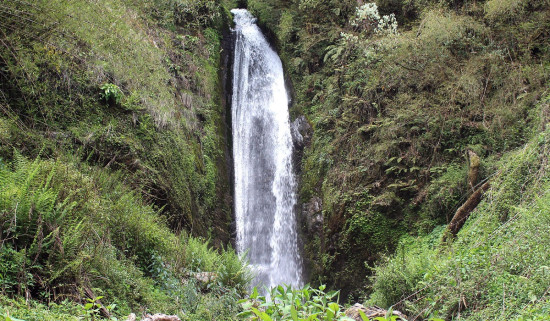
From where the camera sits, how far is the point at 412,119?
8.43 metres

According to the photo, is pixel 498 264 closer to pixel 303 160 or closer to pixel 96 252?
pixel 96 252

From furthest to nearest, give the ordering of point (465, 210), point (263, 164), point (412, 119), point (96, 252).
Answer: point (263, 164) → point (412, 119) → point (465, 210) → point (96, 252)

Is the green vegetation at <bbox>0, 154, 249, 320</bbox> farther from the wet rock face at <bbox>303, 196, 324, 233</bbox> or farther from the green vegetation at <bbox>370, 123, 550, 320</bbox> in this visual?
the wet rock face at <bbox>303, 196, 324, 233</bbox>

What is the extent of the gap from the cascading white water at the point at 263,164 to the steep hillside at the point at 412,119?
83 cm

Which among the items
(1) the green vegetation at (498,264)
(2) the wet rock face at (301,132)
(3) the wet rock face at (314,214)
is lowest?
(3) the wet rock face at (314,214)

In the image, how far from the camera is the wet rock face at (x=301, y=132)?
1199 centimetres

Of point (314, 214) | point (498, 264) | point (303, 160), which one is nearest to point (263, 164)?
point (303, 160)

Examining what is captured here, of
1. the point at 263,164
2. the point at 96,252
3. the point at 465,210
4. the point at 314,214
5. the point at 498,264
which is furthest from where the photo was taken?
the point at 263,164

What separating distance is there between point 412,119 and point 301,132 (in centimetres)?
455

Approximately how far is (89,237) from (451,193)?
6757mm

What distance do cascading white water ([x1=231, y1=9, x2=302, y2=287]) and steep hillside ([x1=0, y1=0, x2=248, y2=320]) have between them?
3.65 ft

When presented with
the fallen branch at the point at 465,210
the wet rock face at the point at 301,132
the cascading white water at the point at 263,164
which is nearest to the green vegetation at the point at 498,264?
the fallen branch at the point at 465,210

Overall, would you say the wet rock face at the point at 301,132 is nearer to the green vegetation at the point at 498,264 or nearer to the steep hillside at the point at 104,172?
the steep hillside at the point at 104,172

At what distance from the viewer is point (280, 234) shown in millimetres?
10930
